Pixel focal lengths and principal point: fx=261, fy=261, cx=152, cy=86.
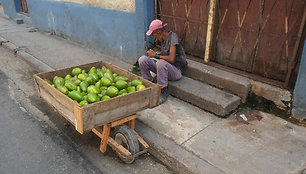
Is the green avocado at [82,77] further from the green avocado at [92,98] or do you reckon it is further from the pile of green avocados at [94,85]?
the green avocado at [92,98]

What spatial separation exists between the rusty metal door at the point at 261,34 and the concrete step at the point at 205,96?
0.68 m

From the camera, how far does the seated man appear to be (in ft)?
14.1

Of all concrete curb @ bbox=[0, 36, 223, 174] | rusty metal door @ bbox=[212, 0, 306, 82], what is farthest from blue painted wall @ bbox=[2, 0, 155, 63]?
concrete curb @ bbox=[0, 36, 223, 174]

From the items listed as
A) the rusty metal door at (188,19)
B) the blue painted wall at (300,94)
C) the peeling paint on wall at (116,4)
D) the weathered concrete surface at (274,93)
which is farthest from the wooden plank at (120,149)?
the peeling paint on wall at (116,4)

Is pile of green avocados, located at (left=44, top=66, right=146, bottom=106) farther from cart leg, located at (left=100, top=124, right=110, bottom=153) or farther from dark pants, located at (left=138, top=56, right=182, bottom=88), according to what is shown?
dark pants, located at (left=138, top=56, right=182, bottom=88)

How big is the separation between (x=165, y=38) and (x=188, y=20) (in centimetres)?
97

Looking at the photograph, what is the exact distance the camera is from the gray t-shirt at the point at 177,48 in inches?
171

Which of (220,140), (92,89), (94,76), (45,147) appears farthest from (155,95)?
(45,147)

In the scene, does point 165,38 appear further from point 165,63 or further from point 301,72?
point 301,72

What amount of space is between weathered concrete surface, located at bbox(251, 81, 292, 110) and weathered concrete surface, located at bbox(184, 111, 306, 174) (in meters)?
0.24

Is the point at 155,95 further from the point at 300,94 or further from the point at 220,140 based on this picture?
the point at 300,94

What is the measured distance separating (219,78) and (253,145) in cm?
145

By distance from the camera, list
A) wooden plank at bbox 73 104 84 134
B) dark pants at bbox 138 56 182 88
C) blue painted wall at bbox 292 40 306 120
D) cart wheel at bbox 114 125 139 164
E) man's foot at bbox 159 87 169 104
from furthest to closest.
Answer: man's foot at bbox 159 87 169 104, dark pants at bbox 138 56 182 88, blue painted wall at bbox 292 40 306 120, cart wheel at bbox 114 125 139 164, wooden plank at bbox 73 104 84 134

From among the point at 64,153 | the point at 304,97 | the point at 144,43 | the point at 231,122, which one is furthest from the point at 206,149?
the point at 144,43
